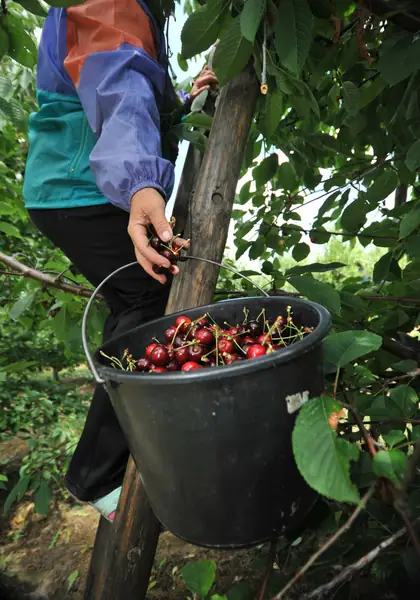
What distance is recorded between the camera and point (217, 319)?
1070 millimetres

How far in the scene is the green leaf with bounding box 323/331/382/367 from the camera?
2.42ft

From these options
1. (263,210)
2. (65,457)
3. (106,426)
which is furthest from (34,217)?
(65,457)

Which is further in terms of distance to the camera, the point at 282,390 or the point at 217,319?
the point at 217,319

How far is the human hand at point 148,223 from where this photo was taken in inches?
37.5

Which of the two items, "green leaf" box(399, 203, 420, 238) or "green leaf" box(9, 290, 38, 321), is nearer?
"green leaf" box(399, 203, 420, 238)

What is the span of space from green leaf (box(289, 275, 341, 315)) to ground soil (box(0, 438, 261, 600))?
1091mm

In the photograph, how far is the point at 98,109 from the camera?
1.07 meters

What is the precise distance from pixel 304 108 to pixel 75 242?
0.89 meters

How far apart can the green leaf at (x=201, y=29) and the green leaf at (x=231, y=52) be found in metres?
0.09

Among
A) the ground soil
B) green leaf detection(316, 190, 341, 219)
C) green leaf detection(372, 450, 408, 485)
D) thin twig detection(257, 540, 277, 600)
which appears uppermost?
green leaf detection(316, 190, 341, 219)

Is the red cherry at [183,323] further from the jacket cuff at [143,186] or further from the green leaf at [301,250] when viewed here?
the green leaf at [301,250]

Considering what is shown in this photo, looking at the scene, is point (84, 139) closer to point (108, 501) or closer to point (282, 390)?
point (282, 390)

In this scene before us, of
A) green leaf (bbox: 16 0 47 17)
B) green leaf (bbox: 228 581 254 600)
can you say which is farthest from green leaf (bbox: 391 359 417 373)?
green leaf (bbox: 16 0 47 17)

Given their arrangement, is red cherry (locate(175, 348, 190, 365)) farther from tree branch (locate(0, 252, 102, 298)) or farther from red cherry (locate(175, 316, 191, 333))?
tree branch (locate(0, 252, 102, 298))
